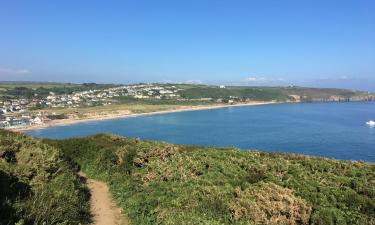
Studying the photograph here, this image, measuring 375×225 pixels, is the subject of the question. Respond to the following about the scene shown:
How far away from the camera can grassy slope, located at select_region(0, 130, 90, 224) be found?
773 centimetres

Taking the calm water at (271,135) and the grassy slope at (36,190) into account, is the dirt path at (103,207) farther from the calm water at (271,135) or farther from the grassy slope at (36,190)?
the calm water at (271,135)

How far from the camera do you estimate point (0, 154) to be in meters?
11.6

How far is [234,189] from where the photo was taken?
34.2ft

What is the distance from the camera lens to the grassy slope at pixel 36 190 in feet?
25.4

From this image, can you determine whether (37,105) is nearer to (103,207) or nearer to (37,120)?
(37,120)

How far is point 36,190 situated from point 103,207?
2940 mm

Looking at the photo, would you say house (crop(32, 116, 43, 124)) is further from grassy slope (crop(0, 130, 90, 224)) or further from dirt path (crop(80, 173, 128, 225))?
grassy slope (crop(0, 130, 90, 224))

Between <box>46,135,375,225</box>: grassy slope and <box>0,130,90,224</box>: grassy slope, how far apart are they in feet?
6.09

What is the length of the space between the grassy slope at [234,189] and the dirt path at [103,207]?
13.3 inches

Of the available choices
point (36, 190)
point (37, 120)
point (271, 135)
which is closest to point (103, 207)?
point (36, 190)

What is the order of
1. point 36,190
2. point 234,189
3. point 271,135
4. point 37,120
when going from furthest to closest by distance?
point 37,120
point 271,135
point 234,189
point 36,190

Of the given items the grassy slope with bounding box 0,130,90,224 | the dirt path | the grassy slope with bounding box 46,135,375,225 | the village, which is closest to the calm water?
the village

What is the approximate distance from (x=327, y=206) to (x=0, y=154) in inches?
413

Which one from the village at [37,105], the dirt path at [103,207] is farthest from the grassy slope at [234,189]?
the village at [37,105]
